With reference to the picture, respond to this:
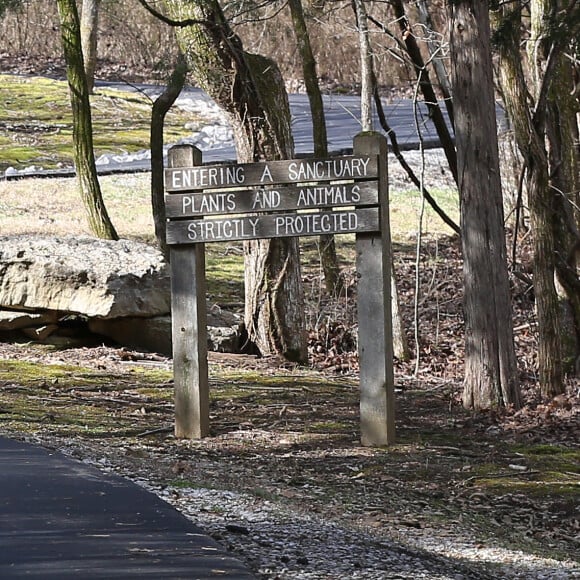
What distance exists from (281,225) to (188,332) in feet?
3.71

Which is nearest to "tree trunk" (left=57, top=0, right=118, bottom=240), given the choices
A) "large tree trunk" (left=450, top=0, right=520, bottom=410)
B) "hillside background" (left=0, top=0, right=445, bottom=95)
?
"large tree trunk" (left=450, top=0, right=520, bottom=410)

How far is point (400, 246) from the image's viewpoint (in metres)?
22.3

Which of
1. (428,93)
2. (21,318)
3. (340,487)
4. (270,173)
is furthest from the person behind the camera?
(428,93)

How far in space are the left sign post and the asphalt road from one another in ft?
7.04

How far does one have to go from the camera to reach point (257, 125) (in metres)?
13.4

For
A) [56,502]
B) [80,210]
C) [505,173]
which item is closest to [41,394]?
[56,502]

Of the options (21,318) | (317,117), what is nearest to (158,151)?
(317,117)

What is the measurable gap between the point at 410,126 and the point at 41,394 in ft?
71.8

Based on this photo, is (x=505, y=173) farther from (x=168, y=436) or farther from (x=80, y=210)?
(x=168, y=436)

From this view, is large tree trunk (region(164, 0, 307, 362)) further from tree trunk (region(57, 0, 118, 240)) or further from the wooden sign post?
the wooden sign post

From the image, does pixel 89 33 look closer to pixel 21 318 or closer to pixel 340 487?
pixel 21 318

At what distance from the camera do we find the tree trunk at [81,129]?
17.2 meters

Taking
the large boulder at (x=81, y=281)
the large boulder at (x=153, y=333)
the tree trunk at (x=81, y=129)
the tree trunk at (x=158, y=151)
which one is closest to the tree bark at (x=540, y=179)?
the large boulder at (x=153, y=333)

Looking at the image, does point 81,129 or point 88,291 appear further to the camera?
point 81,129
